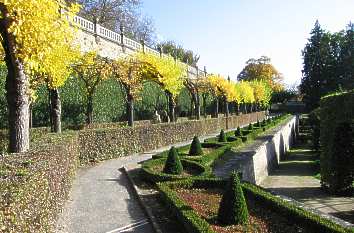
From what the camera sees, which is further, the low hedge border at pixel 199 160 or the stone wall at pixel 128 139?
the stone wall at pixel 128 139

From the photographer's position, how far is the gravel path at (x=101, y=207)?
30.9 ft

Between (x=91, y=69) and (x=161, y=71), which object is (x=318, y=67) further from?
(x=91, y=69)

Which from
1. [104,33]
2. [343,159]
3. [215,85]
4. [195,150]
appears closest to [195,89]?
[215,85]

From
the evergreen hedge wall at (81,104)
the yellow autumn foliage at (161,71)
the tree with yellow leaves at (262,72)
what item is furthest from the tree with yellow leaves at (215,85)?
the tree with yellow leaves at (262,72)

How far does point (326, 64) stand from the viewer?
60844mm

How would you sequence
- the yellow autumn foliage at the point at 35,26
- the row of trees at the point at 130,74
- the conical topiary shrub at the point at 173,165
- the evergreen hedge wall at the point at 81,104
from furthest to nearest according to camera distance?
the row of trees at the point at 130,74
the evergreen hedge wall at the point at 81,104
the conical topiary shrub at the point at 173,165
the yellow autumn foliage at the point at 35,26

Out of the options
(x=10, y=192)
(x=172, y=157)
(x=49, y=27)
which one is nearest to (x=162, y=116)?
(x=172, y=157)

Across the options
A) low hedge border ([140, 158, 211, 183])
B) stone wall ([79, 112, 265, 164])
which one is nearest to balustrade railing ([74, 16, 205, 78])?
stone wall ([79, 112, 265, 164])

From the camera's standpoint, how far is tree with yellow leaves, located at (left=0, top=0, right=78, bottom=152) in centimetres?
839

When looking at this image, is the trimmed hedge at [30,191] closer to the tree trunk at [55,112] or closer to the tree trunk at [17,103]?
the tree trunk at [17,103]

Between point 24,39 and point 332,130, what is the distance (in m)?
13.1

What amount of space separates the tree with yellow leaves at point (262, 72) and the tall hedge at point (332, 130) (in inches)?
3041

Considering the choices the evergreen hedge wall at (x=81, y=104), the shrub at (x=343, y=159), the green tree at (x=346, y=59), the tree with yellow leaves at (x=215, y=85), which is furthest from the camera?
the green tree at (x=346, y=59)

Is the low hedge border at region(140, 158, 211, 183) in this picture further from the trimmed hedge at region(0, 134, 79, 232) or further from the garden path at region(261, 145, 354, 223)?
the trimmed hedge at region(0, 134, 79, 232)
